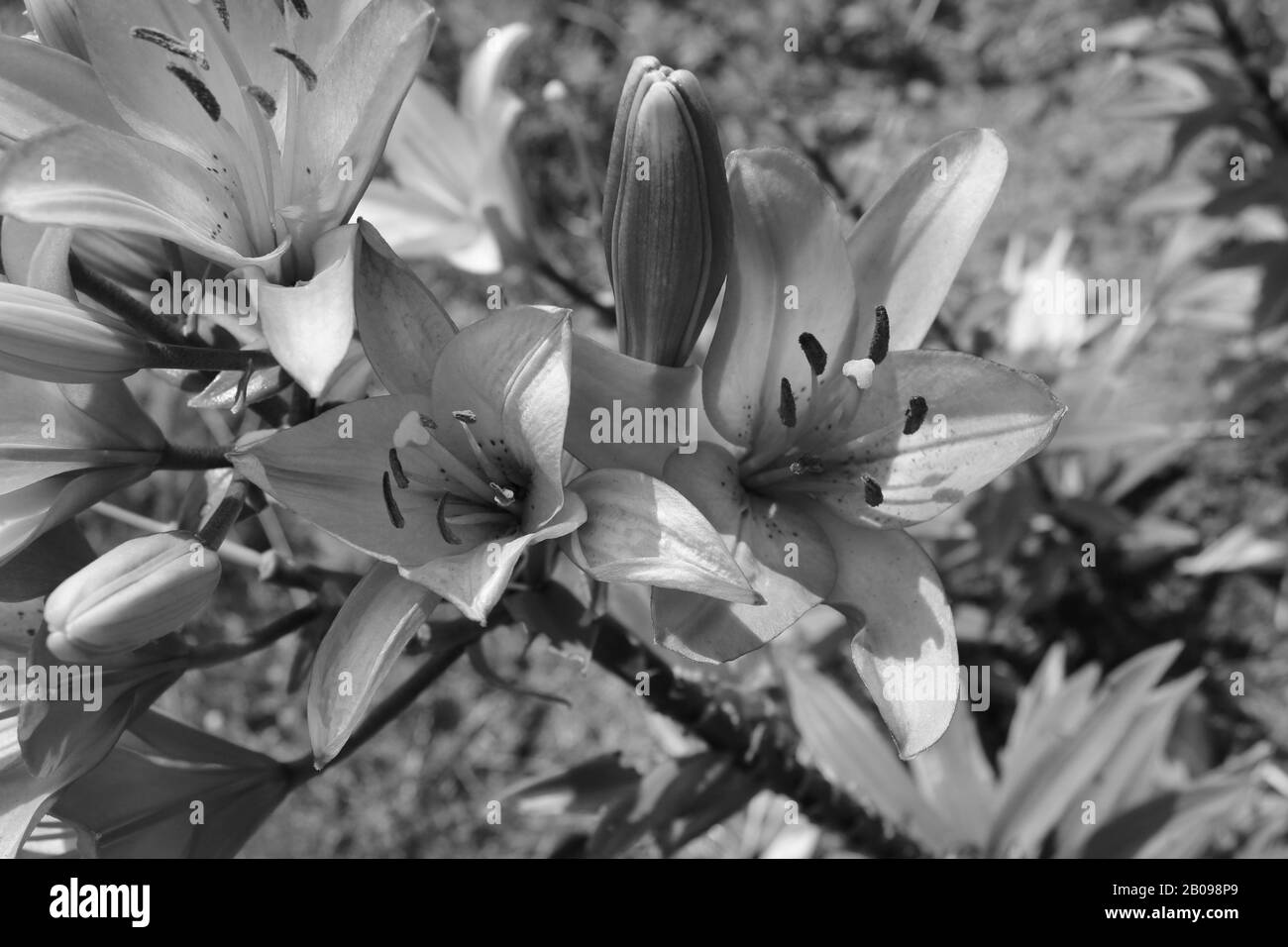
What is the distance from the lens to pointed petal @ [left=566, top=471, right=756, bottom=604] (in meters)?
1.34

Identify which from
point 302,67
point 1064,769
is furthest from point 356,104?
point 1064,769

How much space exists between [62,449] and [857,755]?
216 centimetres

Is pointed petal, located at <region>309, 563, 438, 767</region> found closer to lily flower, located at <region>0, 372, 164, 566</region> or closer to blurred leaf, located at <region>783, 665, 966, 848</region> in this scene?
lily flower, located at <region>0, 372, 164, 566</region>

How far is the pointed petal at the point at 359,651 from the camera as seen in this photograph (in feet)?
4.63

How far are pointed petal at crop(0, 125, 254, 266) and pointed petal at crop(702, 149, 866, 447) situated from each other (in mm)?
678

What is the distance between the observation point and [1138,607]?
4004 mm

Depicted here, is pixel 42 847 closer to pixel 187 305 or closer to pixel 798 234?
pixel 187 305

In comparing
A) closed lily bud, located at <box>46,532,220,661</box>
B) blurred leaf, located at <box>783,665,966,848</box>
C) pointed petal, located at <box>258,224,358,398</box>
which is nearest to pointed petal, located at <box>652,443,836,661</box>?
pointed petal, located at <box>258,224,358,398</box>

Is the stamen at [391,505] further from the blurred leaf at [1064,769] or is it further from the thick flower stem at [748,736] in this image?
the blurred leaf at [1064,769]

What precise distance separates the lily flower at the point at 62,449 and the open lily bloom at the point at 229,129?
25 centimetres

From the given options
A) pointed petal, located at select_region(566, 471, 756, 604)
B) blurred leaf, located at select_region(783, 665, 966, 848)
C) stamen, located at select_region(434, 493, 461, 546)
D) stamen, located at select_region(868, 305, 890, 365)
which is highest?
stamen, located at select_region(868, 305, 890, 365)

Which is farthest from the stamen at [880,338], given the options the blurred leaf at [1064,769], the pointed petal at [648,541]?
the blurred leaf at [1064,769]
